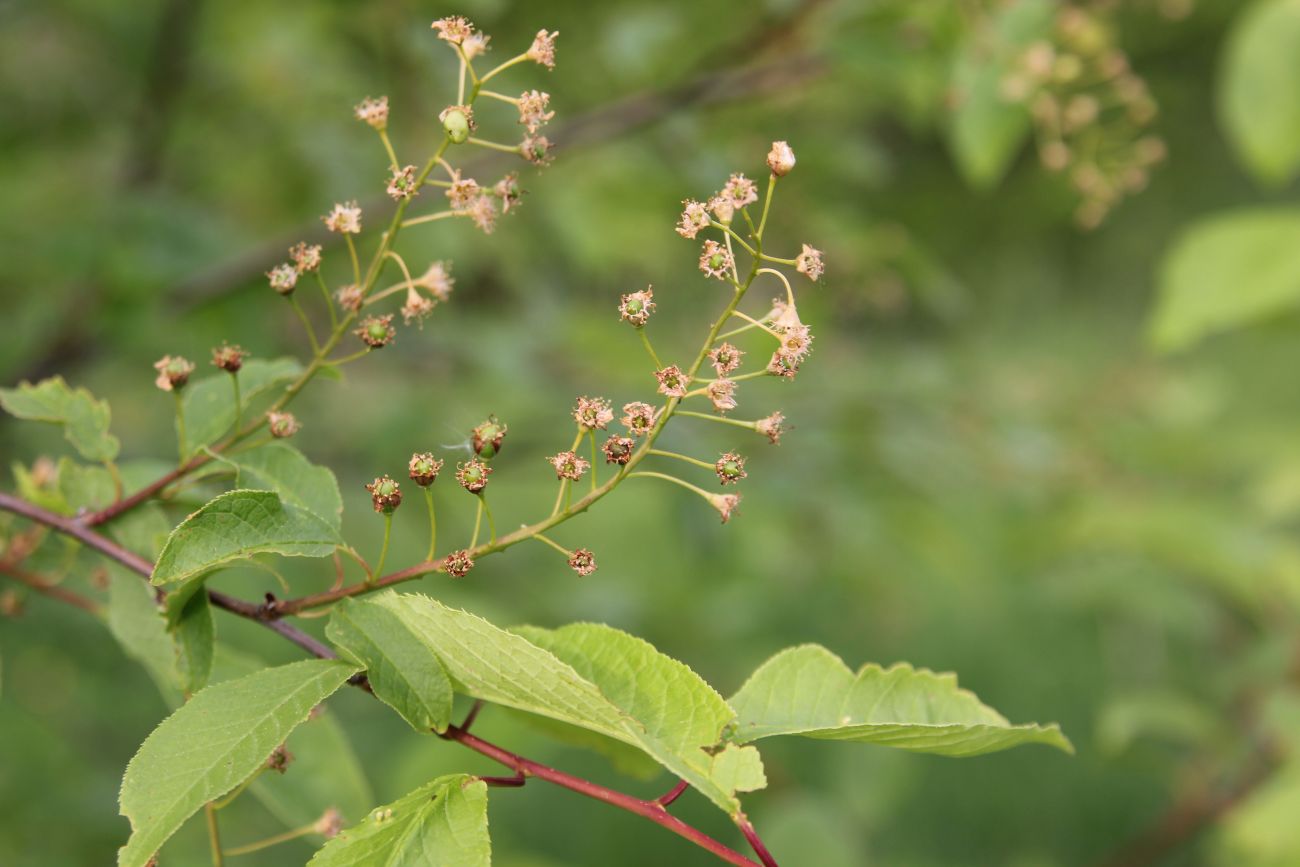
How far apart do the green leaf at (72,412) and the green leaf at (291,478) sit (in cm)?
10

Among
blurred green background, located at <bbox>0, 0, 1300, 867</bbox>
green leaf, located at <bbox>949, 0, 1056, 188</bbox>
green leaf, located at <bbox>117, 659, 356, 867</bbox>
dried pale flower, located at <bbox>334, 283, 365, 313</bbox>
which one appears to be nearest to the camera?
green leaf, located at <bbox>117, 659, 356, 867</bbox>

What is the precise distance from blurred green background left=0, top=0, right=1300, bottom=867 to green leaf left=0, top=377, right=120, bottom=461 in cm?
32

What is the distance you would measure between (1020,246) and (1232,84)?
302 inches

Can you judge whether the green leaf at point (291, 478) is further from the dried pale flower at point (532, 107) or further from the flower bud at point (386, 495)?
the dried pale flower at point (532, 107)

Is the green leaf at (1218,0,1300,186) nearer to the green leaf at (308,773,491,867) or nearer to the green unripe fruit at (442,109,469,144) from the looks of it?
the green unripe fruit at (442,109,469,144)

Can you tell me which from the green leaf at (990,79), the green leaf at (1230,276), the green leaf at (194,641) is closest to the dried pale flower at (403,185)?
the green leaf at (194,641)

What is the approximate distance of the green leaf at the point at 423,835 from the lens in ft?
1.82

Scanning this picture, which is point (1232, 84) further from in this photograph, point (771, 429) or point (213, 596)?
point (213, 596)

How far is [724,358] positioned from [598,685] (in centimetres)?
18

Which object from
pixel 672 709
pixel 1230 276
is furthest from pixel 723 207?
pixel 1230 276

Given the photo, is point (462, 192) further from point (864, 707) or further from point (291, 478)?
point (864, 707)

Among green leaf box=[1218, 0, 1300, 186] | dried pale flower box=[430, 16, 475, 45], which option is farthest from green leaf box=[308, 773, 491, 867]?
green leaf box=[1218, 0, 1300, 186]

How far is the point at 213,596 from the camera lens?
657 mm

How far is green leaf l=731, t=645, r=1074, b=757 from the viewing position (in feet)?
2.02
